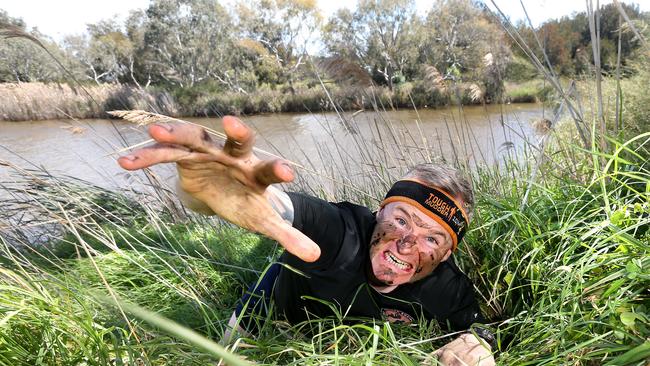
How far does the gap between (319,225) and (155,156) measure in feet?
2.35

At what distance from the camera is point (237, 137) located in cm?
96

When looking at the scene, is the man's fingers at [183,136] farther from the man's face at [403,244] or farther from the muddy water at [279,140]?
the muddy water at [279,140]

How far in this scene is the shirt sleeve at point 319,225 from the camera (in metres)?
1.41

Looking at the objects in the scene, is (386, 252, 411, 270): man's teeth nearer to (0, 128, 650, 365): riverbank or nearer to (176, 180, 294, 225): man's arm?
(0, 128, 650, 365): riverbank

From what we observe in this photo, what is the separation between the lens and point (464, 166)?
2.92m

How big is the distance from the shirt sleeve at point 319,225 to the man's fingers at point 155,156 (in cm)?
47

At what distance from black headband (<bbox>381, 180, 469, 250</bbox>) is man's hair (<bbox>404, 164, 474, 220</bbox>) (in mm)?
35

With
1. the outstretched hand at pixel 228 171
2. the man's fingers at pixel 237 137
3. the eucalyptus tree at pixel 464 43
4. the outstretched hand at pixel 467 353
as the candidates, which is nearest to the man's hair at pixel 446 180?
the outstretched hand at pixel 467 353

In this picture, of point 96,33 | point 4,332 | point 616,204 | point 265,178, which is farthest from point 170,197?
point 96,33

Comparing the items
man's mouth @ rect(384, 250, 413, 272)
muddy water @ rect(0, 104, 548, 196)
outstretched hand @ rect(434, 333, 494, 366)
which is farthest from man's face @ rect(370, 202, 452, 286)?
muddy water @ rect(0, 104, 548, 196)

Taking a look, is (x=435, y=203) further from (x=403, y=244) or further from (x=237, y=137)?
(x=237, y=137)

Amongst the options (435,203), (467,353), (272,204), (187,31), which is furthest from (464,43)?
(187,31)

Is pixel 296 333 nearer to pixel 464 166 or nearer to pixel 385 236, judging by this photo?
pixel 385 236

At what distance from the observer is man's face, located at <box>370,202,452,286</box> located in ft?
5.34
